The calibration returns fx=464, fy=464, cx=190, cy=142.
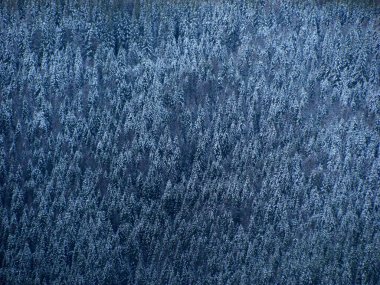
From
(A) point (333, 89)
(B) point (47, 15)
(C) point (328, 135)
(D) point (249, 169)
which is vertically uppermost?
(B) point (47, 15)

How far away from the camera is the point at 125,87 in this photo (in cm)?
292

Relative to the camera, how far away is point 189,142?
2875mm

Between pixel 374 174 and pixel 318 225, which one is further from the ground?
pixel 374 174

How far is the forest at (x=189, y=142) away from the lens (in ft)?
9.11

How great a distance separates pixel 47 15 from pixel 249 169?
1627mm

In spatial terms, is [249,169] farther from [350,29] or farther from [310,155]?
[350,29]

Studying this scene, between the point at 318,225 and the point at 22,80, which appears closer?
the point at 318,225

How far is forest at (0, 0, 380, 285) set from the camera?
2.78m

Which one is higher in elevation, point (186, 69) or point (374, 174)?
point (186, 69)

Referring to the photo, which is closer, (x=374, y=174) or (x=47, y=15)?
(x=374, y=174)

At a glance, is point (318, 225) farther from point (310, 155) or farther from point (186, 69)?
point (186, 69)

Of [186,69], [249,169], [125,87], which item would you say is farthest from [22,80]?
[249,169]

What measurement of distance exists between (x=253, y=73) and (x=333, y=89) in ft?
1.65

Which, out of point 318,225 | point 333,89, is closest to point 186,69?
point 333,89
